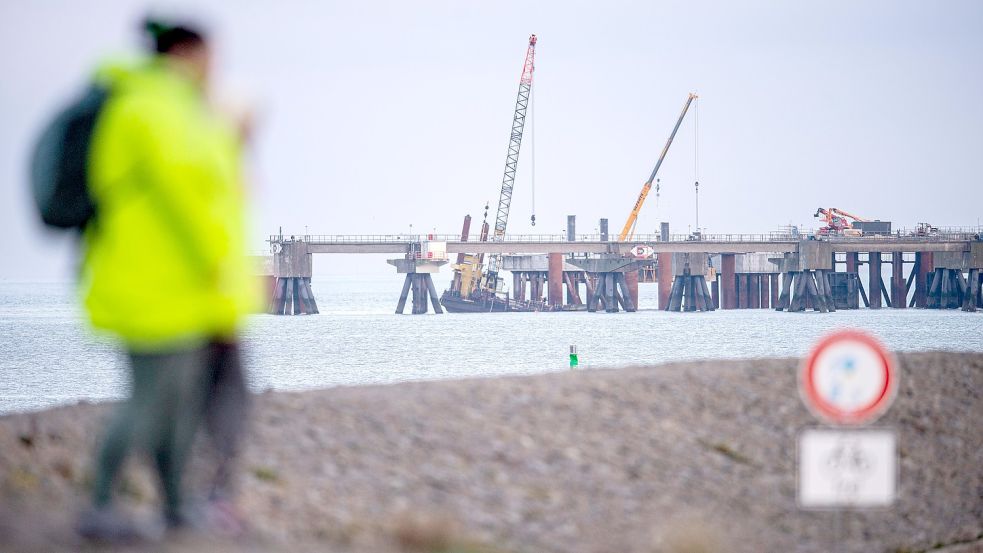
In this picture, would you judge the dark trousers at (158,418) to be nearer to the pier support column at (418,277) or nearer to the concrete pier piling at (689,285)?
the pier support column at (418,277)

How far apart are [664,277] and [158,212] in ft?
489

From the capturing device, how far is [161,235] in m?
5.64

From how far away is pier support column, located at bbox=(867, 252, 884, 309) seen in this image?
147375 millimetres

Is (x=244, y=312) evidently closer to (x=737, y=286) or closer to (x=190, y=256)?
(x=190, y=256)

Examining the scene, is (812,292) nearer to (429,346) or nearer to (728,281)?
(728,281)

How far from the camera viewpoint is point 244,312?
19.9 ft

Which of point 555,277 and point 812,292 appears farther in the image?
point 555,277

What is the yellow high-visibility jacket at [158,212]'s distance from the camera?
555cm

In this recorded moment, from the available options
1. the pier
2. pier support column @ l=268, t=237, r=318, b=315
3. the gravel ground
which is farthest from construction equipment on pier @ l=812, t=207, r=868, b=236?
the gravel ground

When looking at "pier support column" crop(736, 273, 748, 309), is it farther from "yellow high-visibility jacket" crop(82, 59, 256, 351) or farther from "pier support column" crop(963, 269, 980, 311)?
"yellow high-visibility jacket" crop(82, 59, 256, 351)

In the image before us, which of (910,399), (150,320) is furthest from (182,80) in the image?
(910,399)

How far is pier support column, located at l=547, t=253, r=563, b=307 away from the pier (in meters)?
0.11

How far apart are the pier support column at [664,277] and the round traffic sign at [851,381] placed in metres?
143

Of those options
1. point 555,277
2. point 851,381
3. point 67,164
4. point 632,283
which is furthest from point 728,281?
point 67,164
